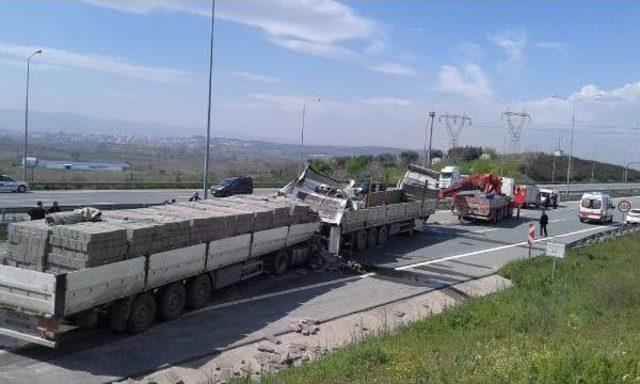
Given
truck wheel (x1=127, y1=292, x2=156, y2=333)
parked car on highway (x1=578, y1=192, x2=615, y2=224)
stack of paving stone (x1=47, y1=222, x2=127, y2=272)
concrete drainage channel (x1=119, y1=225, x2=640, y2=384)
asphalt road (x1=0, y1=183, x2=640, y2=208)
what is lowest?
asphalt road (x1=0, y1=183, x2=640, y2=208)

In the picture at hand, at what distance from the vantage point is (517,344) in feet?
36.1

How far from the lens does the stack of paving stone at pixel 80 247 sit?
11203mm

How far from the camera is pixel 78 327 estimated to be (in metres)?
12.4

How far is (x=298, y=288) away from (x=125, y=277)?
6553 millimetres

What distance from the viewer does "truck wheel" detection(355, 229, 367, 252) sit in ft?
78.8

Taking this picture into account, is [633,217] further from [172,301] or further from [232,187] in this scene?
[172,301]

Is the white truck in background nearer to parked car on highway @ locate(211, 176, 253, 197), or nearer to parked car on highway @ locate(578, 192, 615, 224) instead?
parked car on highway @ locate(578, 192, 615, 224)

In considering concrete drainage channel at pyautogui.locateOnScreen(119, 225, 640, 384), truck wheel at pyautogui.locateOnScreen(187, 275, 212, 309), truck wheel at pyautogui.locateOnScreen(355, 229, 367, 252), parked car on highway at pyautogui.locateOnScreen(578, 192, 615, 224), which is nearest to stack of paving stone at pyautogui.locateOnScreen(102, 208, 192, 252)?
truck wheel at pyautogui.locateOnScreen(187, 275, 212, 309)

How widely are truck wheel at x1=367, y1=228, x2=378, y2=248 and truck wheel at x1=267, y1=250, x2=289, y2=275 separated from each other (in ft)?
20.5

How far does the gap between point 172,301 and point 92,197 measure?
3123cm

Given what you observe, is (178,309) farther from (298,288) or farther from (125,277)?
(298,288)

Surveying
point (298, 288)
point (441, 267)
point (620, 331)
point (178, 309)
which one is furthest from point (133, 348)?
point (441, 267)

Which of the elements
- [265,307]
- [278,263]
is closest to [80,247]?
[265,307]

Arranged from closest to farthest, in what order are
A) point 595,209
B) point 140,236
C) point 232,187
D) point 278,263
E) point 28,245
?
point 28,245
point 140,236
point 278,263
point 595,209
point 232,187
